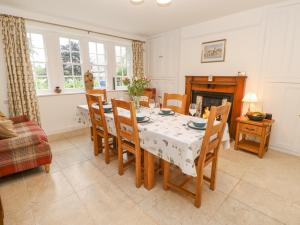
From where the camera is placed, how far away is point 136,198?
1812 mm

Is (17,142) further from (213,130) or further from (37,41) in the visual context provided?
(37,41)

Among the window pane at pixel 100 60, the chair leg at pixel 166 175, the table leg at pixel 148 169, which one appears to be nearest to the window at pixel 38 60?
the window pane at pixel 100 60

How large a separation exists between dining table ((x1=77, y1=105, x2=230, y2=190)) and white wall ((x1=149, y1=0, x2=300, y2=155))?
164 cm

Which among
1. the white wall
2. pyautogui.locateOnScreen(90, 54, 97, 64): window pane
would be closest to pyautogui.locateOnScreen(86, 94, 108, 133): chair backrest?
pyautogui.locateOnScreen(90, 54, 97, 64): window pane

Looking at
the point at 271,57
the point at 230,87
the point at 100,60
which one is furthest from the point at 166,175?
the point at 100,60

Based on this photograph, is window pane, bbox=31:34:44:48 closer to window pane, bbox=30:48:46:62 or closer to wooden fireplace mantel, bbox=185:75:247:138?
window pane, bbox=30:48:46:62

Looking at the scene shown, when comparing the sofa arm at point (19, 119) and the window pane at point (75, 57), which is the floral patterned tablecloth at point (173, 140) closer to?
the sofa arm at point (19, 119)

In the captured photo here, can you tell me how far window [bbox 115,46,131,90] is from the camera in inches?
184

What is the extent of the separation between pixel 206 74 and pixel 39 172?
3.61 metres

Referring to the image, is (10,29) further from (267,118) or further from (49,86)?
(267,118)

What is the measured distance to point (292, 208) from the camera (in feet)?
5.47

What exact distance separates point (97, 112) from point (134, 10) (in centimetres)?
206

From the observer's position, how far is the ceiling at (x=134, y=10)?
274cm

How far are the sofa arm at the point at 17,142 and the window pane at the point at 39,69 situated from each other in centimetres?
196
